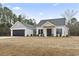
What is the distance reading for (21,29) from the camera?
10.3 meters

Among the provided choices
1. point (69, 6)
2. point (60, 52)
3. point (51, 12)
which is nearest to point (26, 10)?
point (51, 12)

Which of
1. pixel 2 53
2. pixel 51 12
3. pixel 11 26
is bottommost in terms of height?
pixel 2 53

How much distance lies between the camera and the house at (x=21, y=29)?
32.5 ft

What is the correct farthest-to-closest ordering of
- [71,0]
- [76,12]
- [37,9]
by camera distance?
[76,12]
[37,9]
[71,0]

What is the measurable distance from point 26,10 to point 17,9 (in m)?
0.39

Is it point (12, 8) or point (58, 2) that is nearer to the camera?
point (58, 2)

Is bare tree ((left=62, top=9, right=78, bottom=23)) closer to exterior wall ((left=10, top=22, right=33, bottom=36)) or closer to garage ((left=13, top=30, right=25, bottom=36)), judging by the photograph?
exterior wall ((left=10, top=22, right=33, bottom=36))

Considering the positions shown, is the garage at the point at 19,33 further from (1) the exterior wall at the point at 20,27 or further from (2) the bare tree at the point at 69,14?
(2) the bare tree at the point at 69,14

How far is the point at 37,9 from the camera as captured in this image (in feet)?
28.5

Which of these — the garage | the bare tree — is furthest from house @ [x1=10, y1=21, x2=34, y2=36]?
the bare tree

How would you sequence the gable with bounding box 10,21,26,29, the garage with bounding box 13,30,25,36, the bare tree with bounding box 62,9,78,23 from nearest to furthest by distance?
1. the bare tree with bounding box 62,9,78,23
2. the gable with bounding box 10,21,26,29
3. the garage with bounding box 13,30,25,36

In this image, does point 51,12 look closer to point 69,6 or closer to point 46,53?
point 69,6

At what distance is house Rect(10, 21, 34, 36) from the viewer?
9.89 m

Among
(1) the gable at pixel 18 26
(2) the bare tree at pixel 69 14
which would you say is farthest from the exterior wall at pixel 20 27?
(2) the bare tree at pixel 69 14
